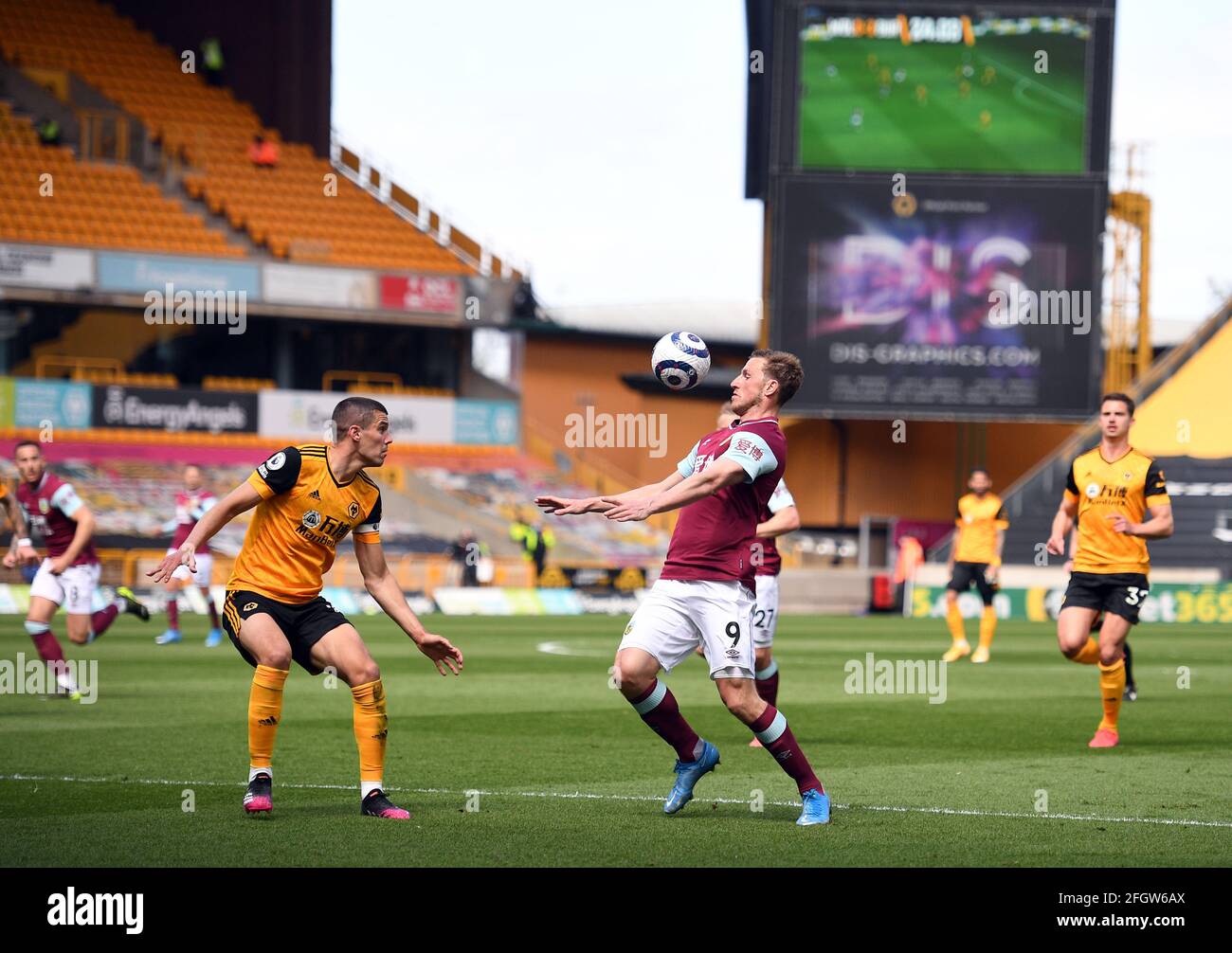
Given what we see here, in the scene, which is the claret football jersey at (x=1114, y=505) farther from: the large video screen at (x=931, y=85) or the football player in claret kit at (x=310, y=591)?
the large video screen at (x=931, y=85)

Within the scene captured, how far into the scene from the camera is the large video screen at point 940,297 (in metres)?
35.1

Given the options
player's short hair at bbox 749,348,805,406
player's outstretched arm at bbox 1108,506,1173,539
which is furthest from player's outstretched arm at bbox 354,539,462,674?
player's outstretched arm at bbox 1108,506,1173,539

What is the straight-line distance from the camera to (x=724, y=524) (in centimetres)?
791

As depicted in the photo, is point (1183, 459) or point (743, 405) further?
point (1183, 459)

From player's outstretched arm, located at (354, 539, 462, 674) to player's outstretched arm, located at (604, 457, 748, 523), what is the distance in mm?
1287

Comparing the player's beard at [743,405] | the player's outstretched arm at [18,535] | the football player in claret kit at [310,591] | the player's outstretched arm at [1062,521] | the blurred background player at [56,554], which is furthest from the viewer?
the player's outstretched arm at [18,535]

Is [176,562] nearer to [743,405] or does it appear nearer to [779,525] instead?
[743,405]

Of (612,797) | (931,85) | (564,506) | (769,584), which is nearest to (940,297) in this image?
(931,85)

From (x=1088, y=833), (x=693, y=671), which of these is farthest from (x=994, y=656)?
(x=1088, y=833)

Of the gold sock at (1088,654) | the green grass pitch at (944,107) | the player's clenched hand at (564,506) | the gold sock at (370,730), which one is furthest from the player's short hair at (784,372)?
the green grass pitch at (944,107)

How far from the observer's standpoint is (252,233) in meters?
41.9

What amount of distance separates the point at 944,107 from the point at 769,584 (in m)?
25.7

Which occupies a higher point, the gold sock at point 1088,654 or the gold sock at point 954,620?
the gold sock at point 1088,654

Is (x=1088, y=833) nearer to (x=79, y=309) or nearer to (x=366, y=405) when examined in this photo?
(x=366, y=405)
